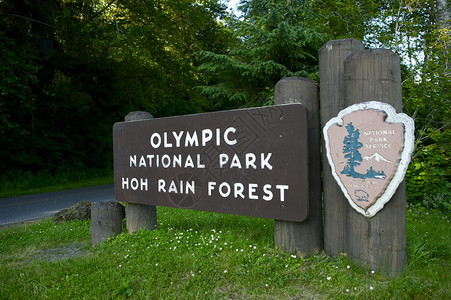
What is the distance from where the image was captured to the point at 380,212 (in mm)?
3062

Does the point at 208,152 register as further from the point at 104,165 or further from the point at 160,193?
the point at 104,165

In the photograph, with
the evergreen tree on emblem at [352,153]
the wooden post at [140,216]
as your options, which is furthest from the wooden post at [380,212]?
the wooden post at [140,216]

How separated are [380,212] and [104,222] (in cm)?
345

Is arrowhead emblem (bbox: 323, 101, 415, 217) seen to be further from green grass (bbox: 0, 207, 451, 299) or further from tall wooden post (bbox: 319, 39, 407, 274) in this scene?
green grass (bbox: 0, 207, 451, 299)

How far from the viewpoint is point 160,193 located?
14.5ft

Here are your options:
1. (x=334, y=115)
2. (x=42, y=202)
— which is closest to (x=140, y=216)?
(x=334, y=115)

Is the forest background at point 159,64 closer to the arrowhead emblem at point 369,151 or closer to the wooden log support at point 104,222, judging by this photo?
the arrowhead emblem at point 369,151

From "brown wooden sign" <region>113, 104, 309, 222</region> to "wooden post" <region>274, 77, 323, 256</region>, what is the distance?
23 centimetres

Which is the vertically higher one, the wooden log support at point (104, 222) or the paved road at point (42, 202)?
the wooden log support at point (104, 222)

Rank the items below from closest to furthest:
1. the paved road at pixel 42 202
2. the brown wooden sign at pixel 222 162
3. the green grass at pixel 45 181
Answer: the brown wooden sign at pixel 222 162 < the paved road at pixel 42 202 < the green grass at pixel 45 181

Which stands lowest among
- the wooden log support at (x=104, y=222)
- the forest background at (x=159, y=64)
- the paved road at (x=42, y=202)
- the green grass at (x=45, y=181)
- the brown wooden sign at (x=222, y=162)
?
the paved road at (x=42, y=202)

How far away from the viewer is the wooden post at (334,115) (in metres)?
3.35

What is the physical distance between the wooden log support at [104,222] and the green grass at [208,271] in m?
0.16

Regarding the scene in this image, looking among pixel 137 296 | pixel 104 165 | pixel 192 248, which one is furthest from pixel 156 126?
pixel 104 165
